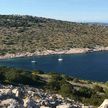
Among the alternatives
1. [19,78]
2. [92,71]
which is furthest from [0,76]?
[92,71]

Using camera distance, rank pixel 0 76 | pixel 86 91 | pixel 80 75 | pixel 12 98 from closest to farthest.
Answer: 1. pixel 12 98
2. pixel 86 91
3. pixel 0 76
4. pixel 80 75

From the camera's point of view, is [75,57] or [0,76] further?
[75,57]

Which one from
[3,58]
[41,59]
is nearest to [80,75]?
[41,59]

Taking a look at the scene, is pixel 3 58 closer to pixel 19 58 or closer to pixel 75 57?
pixel 19 58

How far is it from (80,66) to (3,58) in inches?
2115

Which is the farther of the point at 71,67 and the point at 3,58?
the point at 3,58

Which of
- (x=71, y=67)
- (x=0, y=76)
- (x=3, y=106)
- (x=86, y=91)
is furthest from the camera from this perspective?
(x=71, y=67)

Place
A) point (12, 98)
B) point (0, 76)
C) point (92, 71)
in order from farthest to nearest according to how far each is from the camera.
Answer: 1. point (92, 71)
2. point (0, 76)
3. point (12, 98)

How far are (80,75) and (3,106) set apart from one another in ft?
381

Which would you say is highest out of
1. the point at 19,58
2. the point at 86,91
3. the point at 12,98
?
the point at 12,98

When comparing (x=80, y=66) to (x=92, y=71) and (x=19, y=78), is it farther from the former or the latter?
(x=19, y=78)

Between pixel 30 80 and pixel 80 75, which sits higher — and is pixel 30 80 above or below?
above

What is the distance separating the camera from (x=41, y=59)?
7544 inches

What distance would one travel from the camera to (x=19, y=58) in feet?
648
